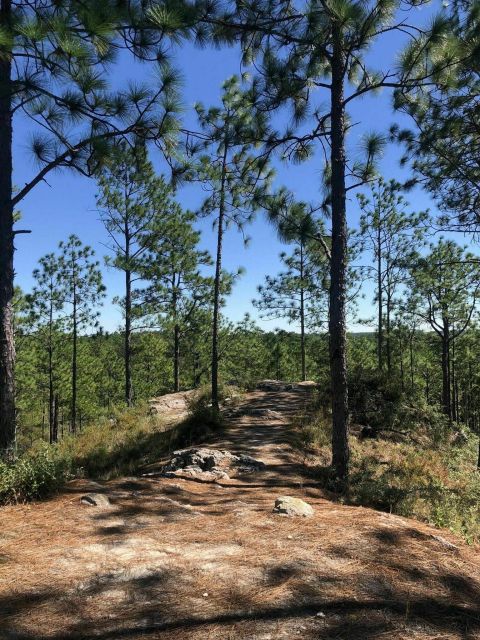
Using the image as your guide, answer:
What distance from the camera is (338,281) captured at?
660 centimetres

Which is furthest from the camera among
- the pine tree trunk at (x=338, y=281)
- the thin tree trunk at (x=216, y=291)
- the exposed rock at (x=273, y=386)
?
the exposed rock at (x=273, y=386)

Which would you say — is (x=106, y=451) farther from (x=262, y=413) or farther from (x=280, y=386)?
(x=280, y=386)

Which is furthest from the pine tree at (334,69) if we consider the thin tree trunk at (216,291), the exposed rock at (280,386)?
the exposed rock at (280,386)

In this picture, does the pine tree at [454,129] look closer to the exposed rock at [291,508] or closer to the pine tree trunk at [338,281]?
the pine tree trunk at [338,281]

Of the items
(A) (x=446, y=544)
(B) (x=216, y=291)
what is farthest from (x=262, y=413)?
(A) (x=446, y=544)

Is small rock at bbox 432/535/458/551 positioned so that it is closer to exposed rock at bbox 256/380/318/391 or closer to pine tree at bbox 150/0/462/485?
Result: pine tree at bbox 150/0/462/485

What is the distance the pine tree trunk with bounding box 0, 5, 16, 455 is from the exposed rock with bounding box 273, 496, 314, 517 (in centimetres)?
352

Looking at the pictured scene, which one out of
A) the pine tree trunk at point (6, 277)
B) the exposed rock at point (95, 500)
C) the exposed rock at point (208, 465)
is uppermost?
the pine tree trunk at point (6, 277)

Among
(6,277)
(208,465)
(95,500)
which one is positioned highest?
(6,277)

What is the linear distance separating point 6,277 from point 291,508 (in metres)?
4.76

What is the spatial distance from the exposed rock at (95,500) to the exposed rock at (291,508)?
192 centimetres

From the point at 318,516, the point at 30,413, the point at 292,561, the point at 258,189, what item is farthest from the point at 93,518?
the point at 30,413

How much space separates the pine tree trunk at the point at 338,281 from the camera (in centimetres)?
650

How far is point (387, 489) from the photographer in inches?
219
